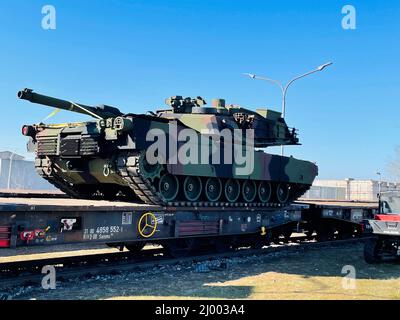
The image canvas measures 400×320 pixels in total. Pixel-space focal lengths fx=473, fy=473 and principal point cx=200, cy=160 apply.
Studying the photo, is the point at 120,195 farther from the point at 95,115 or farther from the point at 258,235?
the point at 258,235

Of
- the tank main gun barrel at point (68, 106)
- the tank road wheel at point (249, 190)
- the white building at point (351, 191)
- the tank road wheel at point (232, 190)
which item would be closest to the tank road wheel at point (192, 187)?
the tank road wheel at point (232, 190)

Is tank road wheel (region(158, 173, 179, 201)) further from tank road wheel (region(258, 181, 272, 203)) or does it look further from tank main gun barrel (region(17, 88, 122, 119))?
tank road wheel (region(258, 181, 272, 203))

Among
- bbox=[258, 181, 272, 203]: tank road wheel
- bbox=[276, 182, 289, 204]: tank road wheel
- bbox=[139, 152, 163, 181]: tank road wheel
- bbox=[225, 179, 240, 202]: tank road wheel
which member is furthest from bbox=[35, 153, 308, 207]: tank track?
bbox=[276, 182, 289, 204]: tank road wheel

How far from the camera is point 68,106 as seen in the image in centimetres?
1145

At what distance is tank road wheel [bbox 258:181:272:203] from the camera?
52.2ft

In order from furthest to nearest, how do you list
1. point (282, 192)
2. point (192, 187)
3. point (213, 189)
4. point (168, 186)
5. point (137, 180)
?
point (282, 192), point (213, 189), point (192, 187), point (168, 186), point (137, 180)

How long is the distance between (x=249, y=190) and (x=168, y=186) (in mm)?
3727

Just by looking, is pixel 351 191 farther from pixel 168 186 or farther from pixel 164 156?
pixel 164 156

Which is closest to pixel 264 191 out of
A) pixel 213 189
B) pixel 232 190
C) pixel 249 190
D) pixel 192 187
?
pixel 249 190

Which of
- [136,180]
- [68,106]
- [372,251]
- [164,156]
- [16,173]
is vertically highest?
[68,106]

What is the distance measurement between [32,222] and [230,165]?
6.85 m

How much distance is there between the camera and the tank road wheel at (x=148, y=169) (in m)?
11.5
